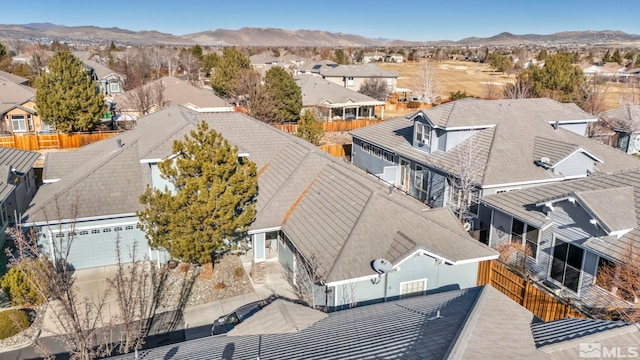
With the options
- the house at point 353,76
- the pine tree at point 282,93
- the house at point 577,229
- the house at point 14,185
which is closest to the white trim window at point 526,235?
the house at point 577,229

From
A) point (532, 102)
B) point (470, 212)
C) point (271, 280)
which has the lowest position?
point (271, 280)

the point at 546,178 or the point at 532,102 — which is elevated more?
the point at 532,102

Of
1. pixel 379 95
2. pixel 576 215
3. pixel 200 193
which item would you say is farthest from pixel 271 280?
pixel 379 95

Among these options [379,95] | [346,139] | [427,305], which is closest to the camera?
[427,305]

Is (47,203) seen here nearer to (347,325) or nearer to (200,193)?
(200,193)

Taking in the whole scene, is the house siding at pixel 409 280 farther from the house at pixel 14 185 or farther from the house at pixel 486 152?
the house at pixel 14 185
